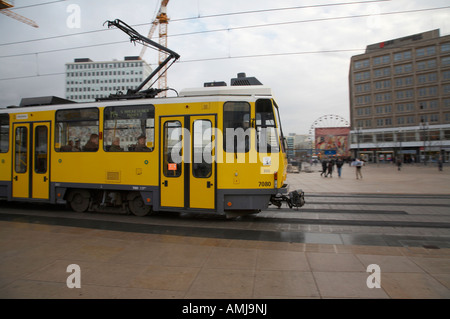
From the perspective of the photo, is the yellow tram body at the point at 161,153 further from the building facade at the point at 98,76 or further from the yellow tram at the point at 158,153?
the building facade at the point at 98,76

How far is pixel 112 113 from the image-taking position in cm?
784

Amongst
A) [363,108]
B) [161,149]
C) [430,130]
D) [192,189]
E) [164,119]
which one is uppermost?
[363,108]

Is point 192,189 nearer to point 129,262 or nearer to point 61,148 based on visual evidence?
point 129,262

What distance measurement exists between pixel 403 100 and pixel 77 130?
76292 millimetres

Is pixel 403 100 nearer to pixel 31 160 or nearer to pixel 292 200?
pixel 292 200

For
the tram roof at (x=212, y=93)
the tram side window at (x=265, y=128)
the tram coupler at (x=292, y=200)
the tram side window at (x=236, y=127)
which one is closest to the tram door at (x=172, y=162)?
the tram roof at (x=212, y=93)

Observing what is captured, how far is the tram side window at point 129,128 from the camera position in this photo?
750 centimetres

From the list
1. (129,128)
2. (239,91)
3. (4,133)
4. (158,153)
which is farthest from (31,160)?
(239,91)

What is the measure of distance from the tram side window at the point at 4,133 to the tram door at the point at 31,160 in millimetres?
364

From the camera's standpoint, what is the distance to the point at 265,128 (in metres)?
6.86

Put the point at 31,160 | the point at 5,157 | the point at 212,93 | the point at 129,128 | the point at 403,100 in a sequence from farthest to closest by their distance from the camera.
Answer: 1. the point at 403,100
2. the point at 5,157
3. the point at 31,160
4. the point at 129,128
5. the point at 212,93

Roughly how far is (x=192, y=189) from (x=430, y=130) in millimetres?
73940

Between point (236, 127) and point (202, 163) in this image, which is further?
point (202, 163)

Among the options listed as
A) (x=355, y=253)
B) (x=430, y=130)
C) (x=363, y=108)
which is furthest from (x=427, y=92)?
(x=355, y=253)
